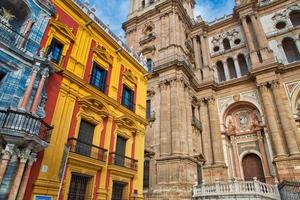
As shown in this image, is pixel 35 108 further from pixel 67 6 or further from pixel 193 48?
pixel 193 48

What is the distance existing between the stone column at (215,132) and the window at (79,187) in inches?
545

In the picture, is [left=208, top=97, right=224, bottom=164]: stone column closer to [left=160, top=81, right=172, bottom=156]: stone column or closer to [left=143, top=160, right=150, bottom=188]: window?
[left=160, top=81, right=172, bottom=156]: stone column

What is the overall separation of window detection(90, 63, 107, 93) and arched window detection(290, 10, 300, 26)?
2233 cm

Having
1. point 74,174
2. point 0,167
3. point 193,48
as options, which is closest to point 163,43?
point 193,48

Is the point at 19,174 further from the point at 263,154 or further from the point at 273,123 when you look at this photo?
the point at 263,154

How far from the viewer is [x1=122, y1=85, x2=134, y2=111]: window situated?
13.0m

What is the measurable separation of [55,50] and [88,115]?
3.31m

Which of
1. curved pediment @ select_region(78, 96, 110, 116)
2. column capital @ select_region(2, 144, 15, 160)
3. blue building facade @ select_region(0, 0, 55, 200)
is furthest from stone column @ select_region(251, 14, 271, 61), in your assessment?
column capital @ select_region(2, 144, 15, 160)

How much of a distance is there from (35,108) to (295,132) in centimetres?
1965

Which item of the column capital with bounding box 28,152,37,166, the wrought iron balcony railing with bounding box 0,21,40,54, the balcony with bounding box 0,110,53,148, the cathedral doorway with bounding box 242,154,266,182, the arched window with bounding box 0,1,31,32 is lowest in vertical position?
the column capital with bounding box 28,152,37,166

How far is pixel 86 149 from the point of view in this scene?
9.50 m

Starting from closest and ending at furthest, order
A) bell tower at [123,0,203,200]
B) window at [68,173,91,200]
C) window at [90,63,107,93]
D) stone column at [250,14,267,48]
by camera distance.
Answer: window at [68,173,91,200], window at [90,63,107,93], bell tower at [123,0,203,200], stone column at [250,14,267,48]

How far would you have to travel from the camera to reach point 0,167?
6023 mm

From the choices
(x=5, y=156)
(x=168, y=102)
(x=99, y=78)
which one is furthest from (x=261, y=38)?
(x=5, y=156)
